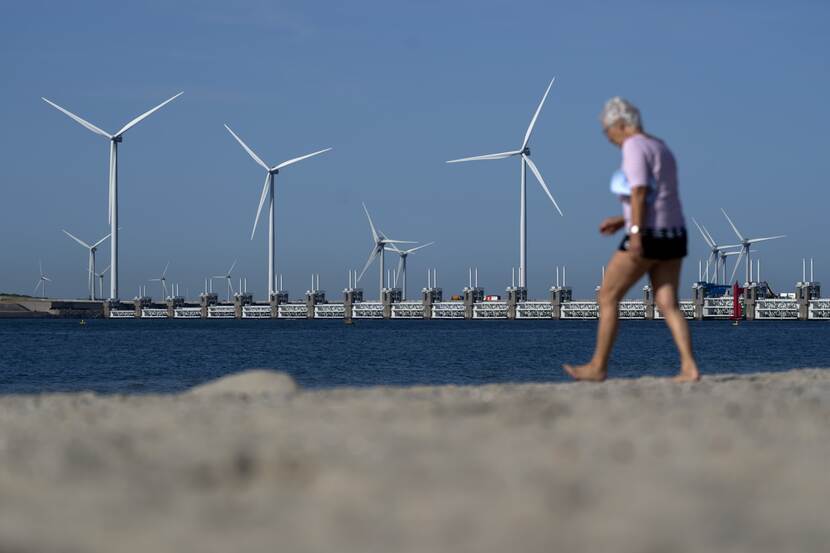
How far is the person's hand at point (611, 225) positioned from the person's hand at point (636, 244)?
1.24 feet

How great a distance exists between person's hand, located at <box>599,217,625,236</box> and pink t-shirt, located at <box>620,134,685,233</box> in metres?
0.20

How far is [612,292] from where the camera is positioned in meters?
9.00

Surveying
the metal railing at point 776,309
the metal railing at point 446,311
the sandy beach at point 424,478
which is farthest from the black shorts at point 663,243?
the metal railing at point 446,311

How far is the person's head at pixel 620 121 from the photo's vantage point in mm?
8906

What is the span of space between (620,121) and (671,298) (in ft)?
4.53

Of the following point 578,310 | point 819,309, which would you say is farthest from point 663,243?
point 578,310

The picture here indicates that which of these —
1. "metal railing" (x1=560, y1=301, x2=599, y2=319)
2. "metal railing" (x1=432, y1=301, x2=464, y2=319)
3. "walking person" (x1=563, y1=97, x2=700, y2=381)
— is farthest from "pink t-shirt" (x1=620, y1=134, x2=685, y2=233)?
"metal railing" (x1=432, y1=301, x2=464, y2=319)

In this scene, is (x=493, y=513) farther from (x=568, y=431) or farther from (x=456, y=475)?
(x=568, y=431)

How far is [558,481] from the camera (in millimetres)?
4012

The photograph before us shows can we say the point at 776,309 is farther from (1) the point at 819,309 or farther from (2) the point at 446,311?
(2) the point at 446,311

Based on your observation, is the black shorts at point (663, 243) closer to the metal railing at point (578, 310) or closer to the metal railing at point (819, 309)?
the metal railing at point (819, 309)

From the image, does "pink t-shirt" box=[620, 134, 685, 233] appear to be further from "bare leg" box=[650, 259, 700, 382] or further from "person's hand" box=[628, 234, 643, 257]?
"bare leg" box=[650, 259, 700, 382]

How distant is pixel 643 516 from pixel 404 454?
1.39 metres

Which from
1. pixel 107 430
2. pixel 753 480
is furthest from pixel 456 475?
pixel 107 430
